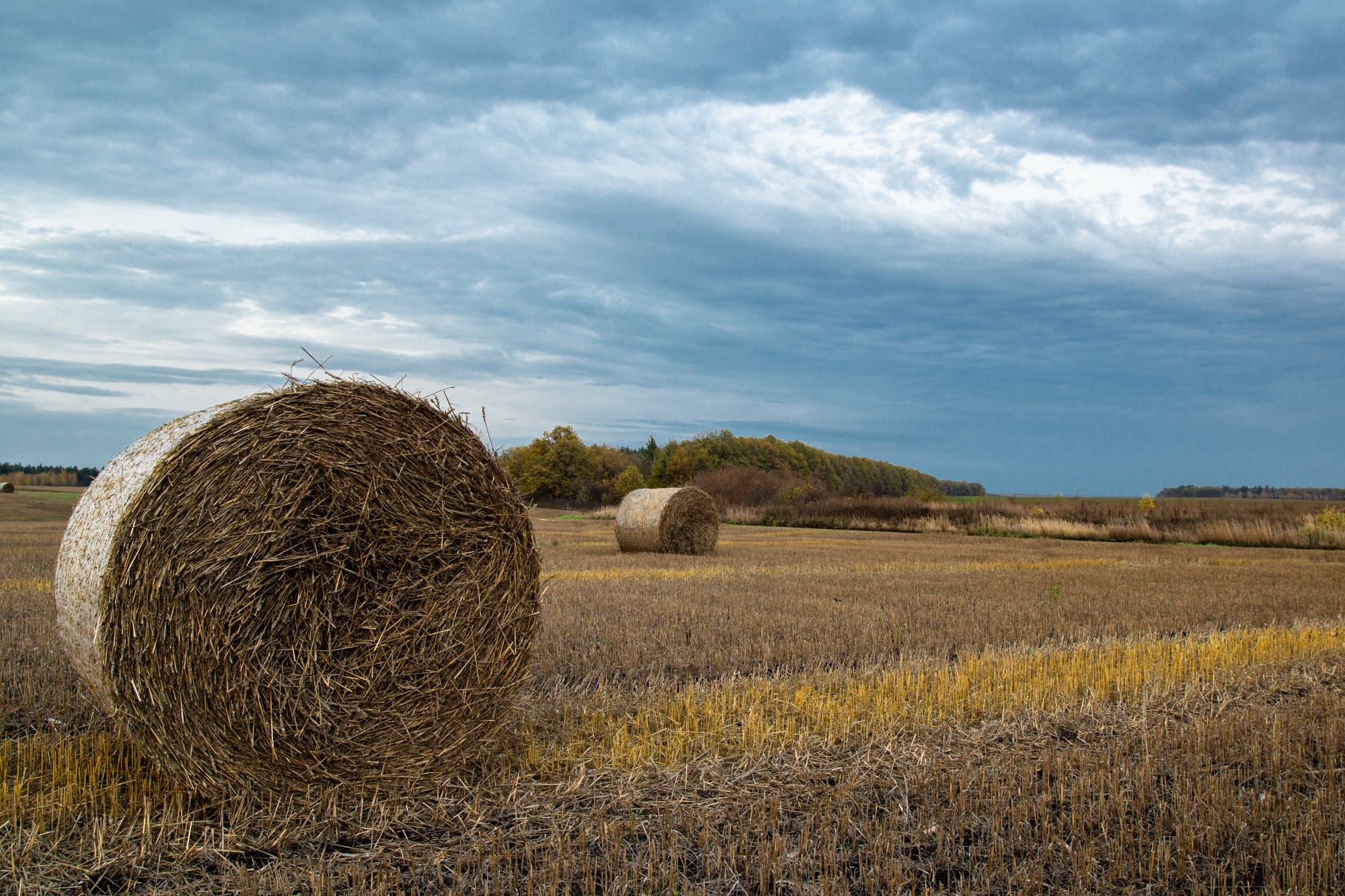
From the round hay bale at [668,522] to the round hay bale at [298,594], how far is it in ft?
43.4

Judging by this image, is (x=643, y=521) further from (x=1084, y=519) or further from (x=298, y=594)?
(x=1084, y=519)

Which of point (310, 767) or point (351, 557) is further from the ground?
point (351, 557)

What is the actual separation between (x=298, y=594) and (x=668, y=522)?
14070 millimetres

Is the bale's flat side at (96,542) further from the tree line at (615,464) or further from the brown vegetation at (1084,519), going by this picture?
the tree line at (615,464)

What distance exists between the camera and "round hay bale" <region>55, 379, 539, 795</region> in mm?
4031

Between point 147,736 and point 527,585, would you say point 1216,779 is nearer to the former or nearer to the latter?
point 527,585

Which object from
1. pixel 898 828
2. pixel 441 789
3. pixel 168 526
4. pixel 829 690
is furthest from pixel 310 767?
pixel 829 690

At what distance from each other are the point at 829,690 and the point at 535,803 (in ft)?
8.80

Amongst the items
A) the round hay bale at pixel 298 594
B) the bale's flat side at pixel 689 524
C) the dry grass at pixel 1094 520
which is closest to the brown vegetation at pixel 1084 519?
the dry grass at pixel 1094 520

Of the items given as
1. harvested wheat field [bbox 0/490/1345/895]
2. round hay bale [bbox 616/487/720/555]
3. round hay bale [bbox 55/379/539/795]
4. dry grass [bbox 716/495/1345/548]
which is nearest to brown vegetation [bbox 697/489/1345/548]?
dry grass [bbox 716/495/1345/548]

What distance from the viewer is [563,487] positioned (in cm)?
7481

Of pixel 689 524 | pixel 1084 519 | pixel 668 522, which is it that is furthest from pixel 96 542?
pixel 1084 519

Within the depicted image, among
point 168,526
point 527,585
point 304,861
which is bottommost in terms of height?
point 304,861

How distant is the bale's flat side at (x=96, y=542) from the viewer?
4.03 m
